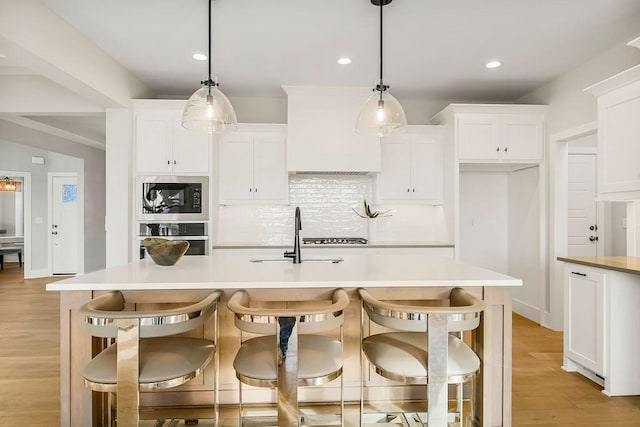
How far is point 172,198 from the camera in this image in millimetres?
4000

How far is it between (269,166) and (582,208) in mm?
4309

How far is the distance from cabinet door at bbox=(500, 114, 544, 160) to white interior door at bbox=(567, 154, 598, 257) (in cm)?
132

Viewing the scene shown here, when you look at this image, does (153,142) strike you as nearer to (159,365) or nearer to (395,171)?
(395,171)

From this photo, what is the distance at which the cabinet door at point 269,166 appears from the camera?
14.3ft

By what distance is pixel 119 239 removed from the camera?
391 cm

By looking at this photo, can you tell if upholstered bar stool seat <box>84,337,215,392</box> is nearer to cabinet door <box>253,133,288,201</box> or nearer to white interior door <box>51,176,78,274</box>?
cabinet door <box>253,133,288,201</box>

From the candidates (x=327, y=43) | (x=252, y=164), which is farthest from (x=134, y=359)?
(x=252, y=164)

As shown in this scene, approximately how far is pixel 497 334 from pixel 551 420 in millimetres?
763

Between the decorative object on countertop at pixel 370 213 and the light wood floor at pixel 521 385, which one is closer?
the light wood floor at pixel 521 385

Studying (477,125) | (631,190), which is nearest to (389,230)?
(477,125)

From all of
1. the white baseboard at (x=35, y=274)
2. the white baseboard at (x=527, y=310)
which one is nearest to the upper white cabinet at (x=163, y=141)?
the white baseboard at (x=527, y=310)

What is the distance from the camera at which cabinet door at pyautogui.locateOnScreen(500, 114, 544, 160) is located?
4250 millimetres

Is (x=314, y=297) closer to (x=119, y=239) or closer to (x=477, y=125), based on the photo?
(x=119, y=239)

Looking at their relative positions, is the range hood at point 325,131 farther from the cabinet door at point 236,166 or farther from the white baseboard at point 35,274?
the white baseboard at point 35,274
